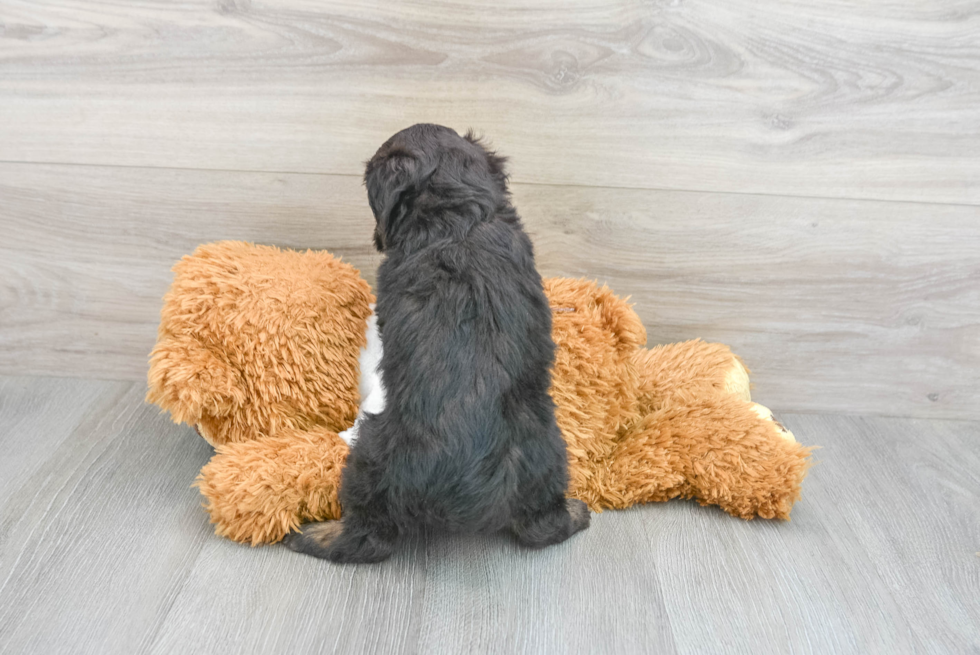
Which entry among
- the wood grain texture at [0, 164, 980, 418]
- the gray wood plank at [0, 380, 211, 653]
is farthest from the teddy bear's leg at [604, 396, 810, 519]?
the gray wood plank at [0, 380, 211, 653]

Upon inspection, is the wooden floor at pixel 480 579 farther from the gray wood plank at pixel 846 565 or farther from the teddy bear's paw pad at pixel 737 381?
the teddy bear's paw pad at pixel 737 381

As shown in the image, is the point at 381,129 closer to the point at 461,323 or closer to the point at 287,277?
the point at 287,277

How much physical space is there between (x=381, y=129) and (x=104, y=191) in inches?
23.2

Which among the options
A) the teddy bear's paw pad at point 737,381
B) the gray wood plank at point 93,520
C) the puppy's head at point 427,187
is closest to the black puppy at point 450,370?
the puppy's head at point 427,187

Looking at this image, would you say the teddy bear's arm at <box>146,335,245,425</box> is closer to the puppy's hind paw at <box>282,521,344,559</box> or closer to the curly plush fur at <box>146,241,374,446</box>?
the curly plush fur at <box>146,241,374,446</box>

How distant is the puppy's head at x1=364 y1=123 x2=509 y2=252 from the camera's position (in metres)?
0.96

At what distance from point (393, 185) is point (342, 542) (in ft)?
1.73

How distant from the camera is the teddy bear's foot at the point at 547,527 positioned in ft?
3.32

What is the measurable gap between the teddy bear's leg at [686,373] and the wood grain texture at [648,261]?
0.12 m

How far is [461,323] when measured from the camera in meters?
0.92

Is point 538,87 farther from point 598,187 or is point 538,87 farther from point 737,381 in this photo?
point 737,381

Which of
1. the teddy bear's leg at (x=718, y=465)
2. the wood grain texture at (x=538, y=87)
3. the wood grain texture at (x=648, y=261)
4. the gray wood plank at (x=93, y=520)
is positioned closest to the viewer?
the gray wood plank at (x=93, y=520)

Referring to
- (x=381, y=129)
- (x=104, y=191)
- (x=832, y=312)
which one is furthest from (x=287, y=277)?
(x=832, y=312)

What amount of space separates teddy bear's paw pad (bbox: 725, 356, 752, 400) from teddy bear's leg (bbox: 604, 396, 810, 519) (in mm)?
79
